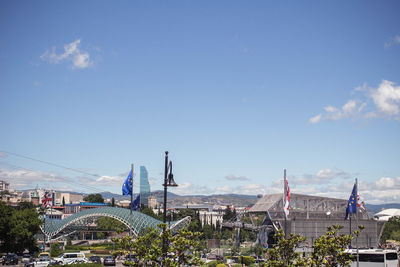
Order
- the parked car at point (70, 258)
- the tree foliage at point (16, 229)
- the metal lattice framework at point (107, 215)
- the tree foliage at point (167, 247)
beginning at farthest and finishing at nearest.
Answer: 1. the metal lattice framework at point (107, 215)
2. the tree foliage at point (16, 229)
3. the parked car at point (70, 258)
4. the tree foliage at point (167, 247)

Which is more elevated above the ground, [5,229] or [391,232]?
[5,229]

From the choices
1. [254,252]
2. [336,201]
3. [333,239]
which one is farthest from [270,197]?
[333,239]

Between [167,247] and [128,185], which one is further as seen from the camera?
[128,185]

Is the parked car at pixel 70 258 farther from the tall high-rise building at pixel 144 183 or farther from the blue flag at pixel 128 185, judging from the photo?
the tall high-rise building at pixel 144 183

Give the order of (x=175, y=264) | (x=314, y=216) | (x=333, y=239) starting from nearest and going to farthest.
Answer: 1. (x=175, y=264)
2. (x=333, y=239)
3. (x=314, y=216)

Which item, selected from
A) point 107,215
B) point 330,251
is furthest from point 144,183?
point 330,251

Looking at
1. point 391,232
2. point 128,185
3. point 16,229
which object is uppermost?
point 128,185

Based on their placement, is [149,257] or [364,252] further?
[364,252]

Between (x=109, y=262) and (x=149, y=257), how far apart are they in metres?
37.1

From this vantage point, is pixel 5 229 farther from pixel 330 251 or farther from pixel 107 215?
pixel 330 251

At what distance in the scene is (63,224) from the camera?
10212 cm

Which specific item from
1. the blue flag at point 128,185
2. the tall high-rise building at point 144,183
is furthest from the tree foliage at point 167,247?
the tall high-rise building at point 144,183

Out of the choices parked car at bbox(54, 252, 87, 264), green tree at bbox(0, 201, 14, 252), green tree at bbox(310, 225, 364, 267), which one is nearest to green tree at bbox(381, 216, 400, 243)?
parked car at bbox(54, 252, 87, 264)

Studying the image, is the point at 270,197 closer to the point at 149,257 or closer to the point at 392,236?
the point at 392,236
